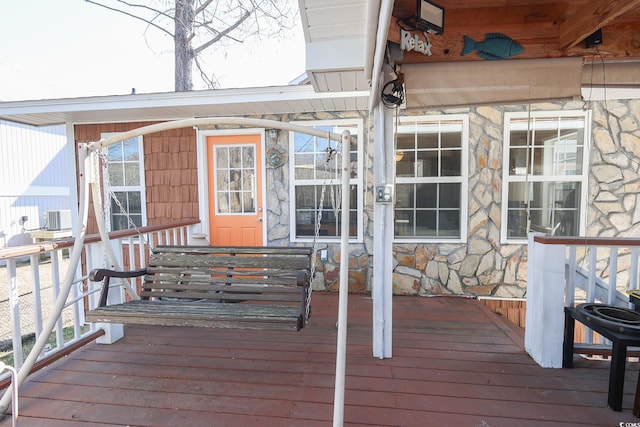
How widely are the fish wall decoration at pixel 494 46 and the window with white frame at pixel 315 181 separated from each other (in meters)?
1.81

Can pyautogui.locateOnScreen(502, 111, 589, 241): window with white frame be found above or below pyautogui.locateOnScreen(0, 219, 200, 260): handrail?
above

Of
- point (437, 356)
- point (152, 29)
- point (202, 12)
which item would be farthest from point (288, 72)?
point (437, 356)

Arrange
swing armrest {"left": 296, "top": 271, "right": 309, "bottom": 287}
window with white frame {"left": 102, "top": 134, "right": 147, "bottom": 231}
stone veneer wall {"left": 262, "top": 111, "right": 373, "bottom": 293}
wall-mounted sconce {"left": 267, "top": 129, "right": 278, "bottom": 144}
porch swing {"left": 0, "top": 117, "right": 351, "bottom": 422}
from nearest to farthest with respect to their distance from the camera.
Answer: porch swing {"left": 0, "top": 117, "right": 351, "bottom": 422} < swing armrest {"left": 296, "top": 271, "right": 309, "bottom": 287} < stone veneer wall {"left": 262, "top": 111, "right": 373, "bottom": 293} < wall-mounted sconce {"left": 267, "top": 129, "right": 278, "bottom": 144} < window with white frame {"left": 102, "top": 134, "right": 147, "bottom": 231}

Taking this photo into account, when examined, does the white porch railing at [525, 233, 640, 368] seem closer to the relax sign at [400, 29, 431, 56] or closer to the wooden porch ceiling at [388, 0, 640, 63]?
the wooden porch ceiling at [388, 0, 640, 63]

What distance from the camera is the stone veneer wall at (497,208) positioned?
3572mm

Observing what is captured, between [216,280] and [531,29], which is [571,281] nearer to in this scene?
[531,29]

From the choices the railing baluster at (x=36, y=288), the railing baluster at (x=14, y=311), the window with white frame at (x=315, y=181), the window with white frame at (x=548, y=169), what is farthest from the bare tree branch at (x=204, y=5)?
the railing baluster at (x=14, y=311)

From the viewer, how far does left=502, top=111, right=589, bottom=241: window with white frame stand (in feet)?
12.0

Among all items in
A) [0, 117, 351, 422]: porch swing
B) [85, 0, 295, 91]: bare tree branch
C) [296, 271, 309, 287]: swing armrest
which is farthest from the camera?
[85, 0, 295, 91]: bare tree branch

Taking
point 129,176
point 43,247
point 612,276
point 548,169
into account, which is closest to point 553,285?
point 612,276

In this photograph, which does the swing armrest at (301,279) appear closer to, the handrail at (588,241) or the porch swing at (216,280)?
the porch swing at (216,280)

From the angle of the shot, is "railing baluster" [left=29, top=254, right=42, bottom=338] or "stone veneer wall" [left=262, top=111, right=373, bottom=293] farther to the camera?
"stone veneer wall" [left=262, top=111, right=373, bottom=293]

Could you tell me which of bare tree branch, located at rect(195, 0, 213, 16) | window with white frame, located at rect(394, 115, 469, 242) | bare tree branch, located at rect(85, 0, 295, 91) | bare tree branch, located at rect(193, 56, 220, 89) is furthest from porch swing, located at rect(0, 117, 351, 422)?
bare tree branch, located at rect(193, 56, 220, 89)

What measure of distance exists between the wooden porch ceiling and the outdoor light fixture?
0.14 meters
